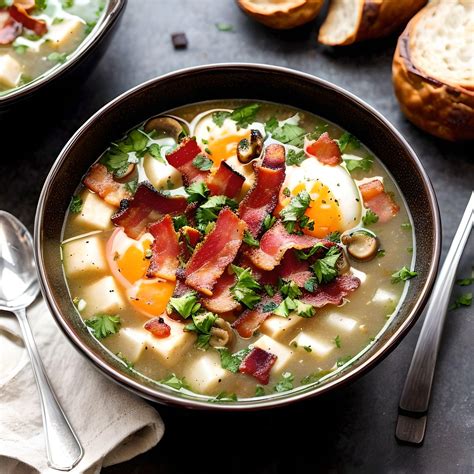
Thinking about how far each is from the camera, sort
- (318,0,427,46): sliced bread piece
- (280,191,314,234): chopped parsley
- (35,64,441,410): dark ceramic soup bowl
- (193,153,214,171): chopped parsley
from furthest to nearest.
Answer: (318,0,427,46): sliced bread piece → (193,153,214,171): chopped parsley → (280,191,314,234): chopped parsley → (35,64,441,410): dark ceramic soup bowl

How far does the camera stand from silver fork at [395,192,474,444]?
12.4ft

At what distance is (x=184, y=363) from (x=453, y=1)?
7.68 feet

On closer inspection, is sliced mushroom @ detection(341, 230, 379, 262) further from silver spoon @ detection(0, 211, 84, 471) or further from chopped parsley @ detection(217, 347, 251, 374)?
silver spoon @ detection(0, 211, 84, 471)

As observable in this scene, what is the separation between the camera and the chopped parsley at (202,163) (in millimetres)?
3906

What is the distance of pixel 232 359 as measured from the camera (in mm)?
3525

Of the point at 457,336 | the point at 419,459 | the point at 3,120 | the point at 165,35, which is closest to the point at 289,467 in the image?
the point at 419,459

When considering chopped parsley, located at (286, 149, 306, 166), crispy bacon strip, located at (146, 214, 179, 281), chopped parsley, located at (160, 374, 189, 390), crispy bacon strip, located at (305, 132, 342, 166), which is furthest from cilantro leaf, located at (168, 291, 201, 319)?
crispy bacon strip, located at (305, 132, 342, 166)

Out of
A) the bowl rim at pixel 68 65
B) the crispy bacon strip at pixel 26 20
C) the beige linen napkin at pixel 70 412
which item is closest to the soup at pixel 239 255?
the beige linen napkin at pixel 70 412

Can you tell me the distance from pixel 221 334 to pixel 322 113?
48.3 inches

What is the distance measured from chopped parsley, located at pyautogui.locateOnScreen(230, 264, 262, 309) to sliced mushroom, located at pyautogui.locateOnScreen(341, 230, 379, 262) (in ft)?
1.47

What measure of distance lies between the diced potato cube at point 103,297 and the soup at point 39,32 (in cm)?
122

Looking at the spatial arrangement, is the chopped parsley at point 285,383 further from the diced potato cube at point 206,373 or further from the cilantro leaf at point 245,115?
the cilantro leaf at point 245,115

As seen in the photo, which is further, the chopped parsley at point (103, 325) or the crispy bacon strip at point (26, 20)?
the crispy bacon strip at point (26, 20)

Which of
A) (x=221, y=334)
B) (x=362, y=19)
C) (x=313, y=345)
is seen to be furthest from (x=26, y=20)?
(x=313, y=345)
